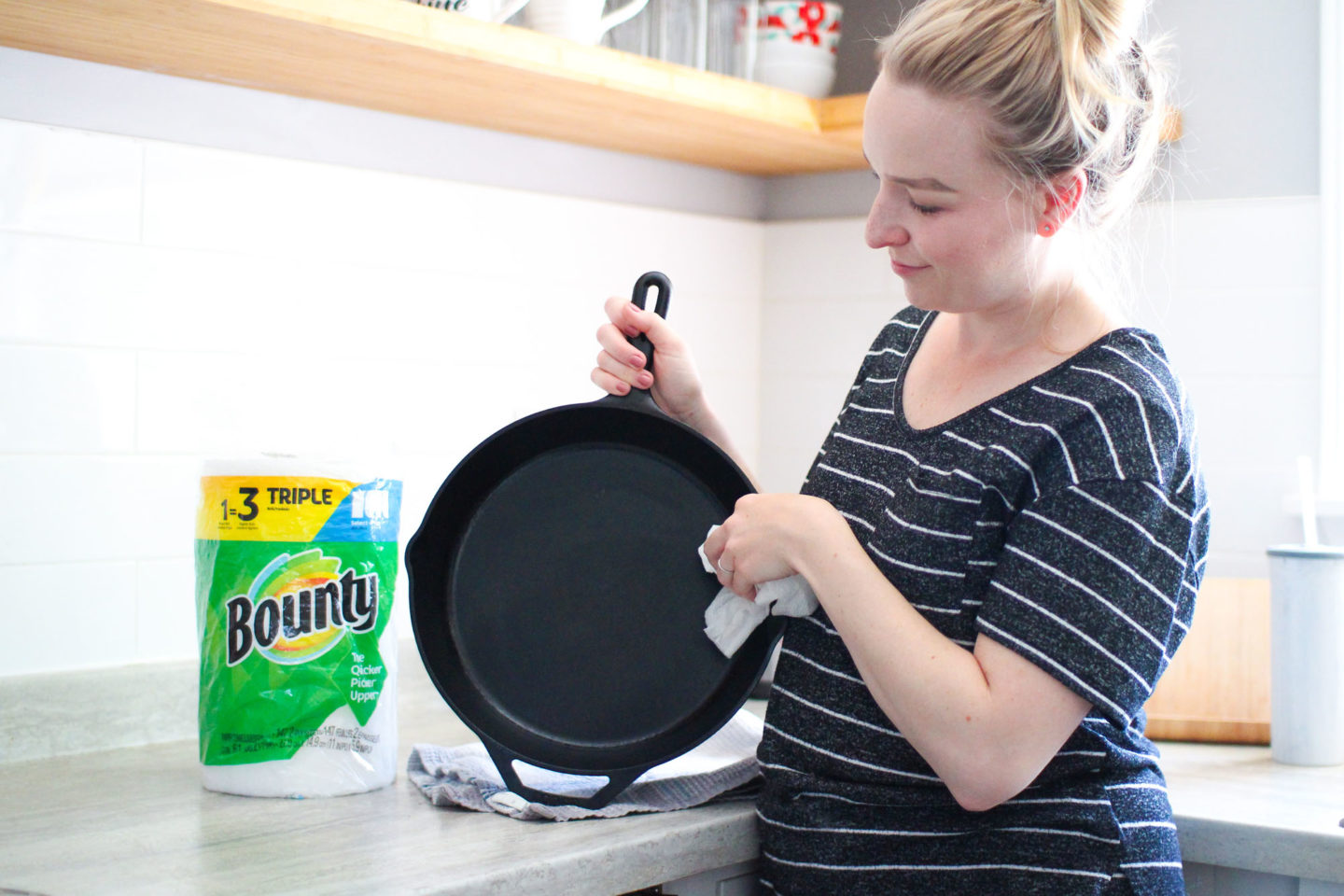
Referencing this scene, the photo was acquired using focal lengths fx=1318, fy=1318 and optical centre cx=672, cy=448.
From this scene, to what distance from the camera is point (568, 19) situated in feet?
4.51

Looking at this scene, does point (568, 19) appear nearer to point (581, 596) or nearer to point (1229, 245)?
point (581, 596)

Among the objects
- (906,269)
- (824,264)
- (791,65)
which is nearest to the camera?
(906,269)

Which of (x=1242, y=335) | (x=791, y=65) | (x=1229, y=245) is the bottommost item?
(x=1242, y=335)

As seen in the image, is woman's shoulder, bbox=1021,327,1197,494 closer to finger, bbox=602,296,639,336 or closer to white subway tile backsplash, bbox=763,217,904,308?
finger, bbox=602,296,639,336

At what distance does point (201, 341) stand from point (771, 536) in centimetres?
68

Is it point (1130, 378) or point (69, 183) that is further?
point (69, 183)

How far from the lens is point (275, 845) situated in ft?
3.12

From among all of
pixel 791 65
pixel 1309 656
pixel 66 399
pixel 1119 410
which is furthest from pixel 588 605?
pixel 791 65

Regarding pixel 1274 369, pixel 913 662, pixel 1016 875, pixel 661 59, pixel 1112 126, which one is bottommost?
pixel 1016 875

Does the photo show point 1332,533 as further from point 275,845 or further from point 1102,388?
point 275,845

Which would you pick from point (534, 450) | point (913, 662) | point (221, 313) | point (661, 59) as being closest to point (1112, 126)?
point (913, 662)

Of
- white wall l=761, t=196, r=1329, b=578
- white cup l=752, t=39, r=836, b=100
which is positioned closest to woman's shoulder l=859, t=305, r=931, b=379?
white wall l=761, t=196, r=1329, b=578

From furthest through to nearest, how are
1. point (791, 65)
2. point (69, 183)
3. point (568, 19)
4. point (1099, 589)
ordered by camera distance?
1. point (791, 65)
2. point (568, 19)
3. point (69, 183)
4. point (1099, 589)

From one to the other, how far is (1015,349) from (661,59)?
0.72 m
